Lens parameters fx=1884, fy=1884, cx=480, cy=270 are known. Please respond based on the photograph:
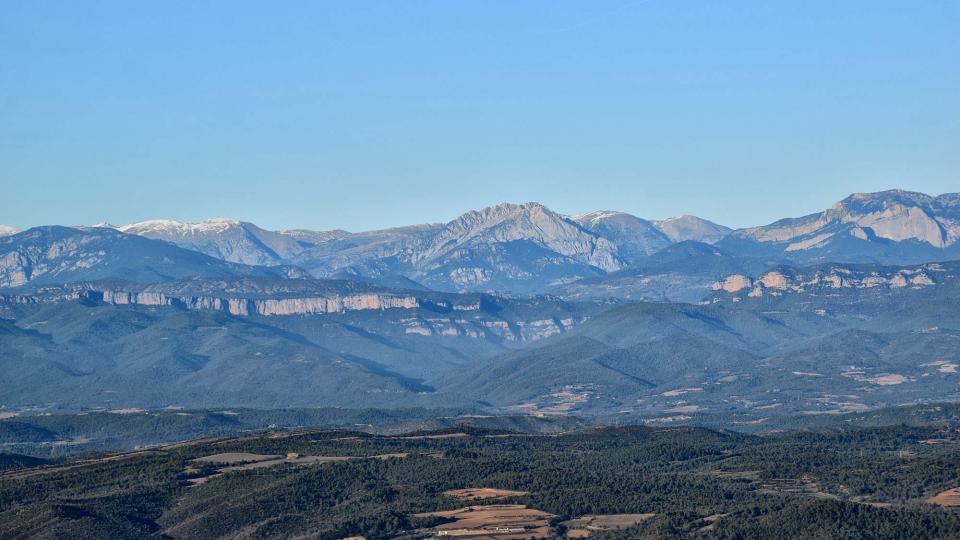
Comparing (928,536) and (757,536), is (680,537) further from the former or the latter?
(928,536)

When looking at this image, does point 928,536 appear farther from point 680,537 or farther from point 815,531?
point 680,537

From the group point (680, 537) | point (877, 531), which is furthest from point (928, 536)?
point (680, 537)

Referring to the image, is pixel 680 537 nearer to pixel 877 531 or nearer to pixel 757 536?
pixel 757 536

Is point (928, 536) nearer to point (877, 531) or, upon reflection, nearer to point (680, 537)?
point (877, 531)

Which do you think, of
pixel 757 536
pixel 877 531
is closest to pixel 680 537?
pixel 757 536
